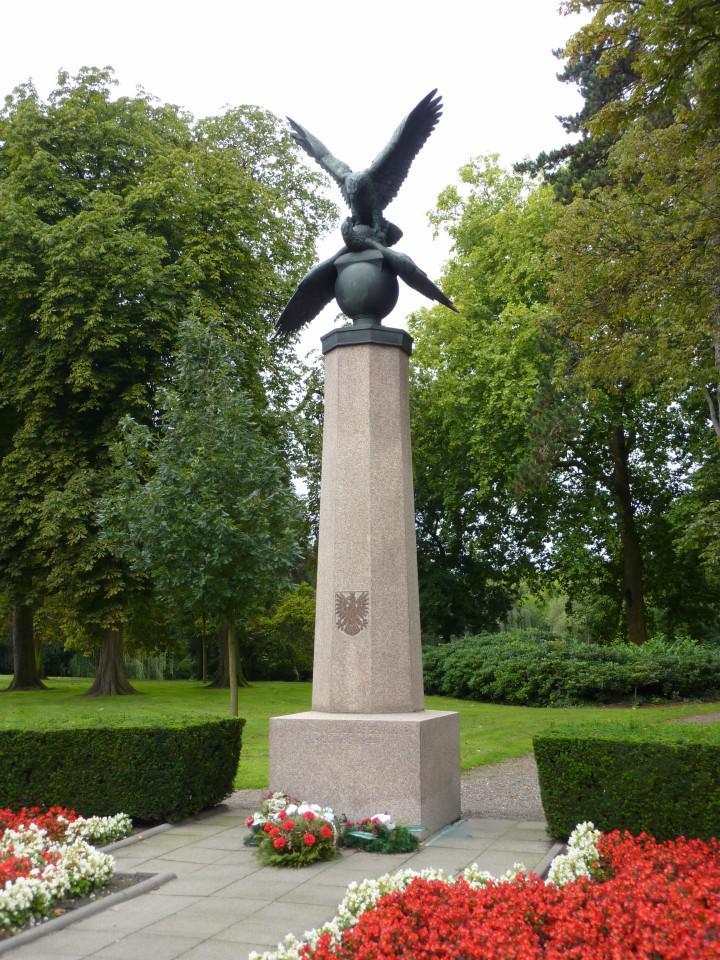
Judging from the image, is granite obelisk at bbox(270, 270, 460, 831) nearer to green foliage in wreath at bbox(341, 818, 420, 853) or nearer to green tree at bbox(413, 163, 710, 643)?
green foliage in wreath at bbox(341, 818, 420, 853)

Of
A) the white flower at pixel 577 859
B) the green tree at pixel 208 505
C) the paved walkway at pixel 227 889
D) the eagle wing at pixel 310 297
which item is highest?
the eagle wing at pixel 310 297

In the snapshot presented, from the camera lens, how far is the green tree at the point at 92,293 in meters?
21.1

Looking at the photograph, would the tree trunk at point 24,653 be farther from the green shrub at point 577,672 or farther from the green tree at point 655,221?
the green tree at point 655,221

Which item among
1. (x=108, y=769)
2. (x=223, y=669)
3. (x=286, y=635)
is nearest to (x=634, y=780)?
(x=108, y=769)

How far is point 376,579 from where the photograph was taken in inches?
356

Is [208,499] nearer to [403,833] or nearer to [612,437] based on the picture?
[403,833]

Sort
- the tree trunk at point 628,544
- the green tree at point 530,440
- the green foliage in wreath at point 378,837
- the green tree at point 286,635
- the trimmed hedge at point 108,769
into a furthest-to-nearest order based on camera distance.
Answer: the green tree at point 286,635 → the tree trunk at point 628,544 → the green tree at point 530,440 → the trimmed hedge at point 108,769 → the green foliage in wreath at point 378,837

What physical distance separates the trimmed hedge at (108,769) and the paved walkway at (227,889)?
37 cm

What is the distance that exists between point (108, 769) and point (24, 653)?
876 inches

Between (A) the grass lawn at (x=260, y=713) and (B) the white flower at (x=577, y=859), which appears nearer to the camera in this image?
(B) the white flower at (x=577, y=859)

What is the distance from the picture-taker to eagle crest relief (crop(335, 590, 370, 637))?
8953mm

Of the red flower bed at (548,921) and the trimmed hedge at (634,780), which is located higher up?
the trimmed hedge at (634,780)

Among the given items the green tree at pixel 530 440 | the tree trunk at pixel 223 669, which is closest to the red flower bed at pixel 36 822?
the green tree at pixel 530 440

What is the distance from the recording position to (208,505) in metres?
15.4
